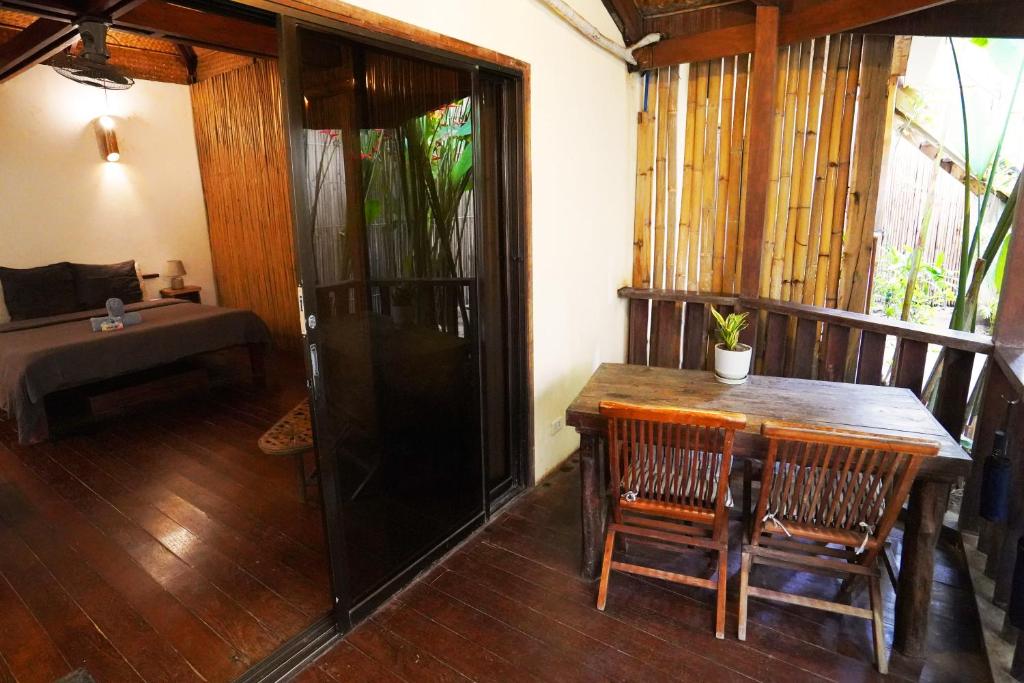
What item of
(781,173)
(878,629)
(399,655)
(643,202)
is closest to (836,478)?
(878,629)

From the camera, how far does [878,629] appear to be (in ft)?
6.06

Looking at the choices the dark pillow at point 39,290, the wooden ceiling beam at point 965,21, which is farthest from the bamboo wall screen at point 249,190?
the wooden ceiling beam at point 965,21

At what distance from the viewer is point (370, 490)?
6.95ft

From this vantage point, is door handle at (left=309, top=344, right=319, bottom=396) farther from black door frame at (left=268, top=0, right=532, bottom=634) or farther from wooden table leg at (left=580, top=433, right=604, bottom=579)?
wooden table leg at (left=580, top=433, right=604, bottom=579)

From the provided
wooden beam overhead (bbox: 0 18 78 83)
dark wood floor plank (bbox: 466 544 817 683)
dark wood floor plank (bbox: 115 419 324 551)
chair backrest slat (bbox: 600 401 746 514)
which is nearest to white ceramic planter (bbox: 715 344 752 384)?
chair backrest slat (bbox: 600 401 746 514)

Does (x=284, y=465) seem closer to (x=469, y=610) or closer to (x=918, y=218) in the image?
(x=469, y=610)

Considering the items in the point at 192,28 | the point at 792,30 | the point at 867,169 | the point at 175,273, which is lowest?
the point at 175,273

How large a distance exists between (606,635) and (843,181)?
2589 millimetres

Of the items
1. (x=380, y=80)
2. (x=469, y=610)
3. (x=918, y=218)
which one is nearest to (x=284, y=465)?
(x=469, y=610)

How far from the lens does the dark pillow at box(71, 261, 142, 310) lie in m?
5.30

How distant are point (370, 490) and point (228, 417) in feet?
8.78

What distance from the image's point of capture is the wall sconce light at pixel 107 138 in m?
5.56

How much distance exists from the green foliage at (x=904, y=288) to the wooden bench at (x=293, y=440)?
3.64 metres

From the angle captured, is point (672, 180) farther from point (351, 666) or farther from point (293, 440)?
point (351, 666)
